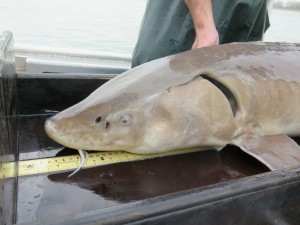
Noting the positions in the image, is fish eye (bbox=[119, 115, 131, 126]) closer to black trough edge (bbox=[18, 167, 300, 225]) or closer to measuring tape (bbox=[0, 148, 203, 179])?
measuring tape (bbox=[0, 148, 203, 179])

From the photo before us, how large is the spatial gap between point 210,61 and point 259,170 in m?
0.48

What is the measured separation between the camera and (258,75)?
1.58 metres

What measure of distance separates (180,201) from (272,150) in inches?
28.3

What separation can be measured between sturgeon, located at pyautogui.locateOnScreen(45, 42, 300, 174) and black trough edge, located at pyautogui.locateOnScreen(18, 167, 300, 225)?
37cm

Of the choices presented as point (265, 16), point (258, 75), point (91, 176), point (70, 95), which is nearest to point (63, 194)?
point (91, 176)

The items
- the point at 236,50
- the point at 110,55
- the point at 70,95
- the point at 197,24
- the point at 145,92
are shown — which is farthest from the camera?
the point at 110,55

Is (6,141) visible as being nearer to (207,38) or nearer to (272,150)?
(272,150)

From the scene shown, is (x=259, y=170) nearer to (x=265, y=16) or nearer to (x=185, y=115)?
(x=185, y=115)

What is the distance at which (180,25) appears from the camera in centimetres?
237

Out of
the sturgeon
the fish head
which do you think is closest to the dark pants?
the sturgeon

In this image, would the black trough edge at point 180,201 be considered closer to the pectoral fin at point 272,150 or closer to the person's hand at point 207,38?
the pectoral fin at point 272,150

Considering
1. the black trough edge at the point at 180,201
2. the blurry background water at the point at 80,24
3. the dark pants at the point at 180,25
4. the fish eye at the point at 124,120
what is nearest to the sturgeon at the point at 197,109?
the fish eye at the point at 124,120

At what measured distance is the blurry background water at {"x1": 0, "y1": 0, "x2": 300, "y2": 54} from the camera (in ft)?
13.7

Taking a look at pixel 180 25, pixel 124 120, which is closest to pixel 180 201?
pixel 124 120
